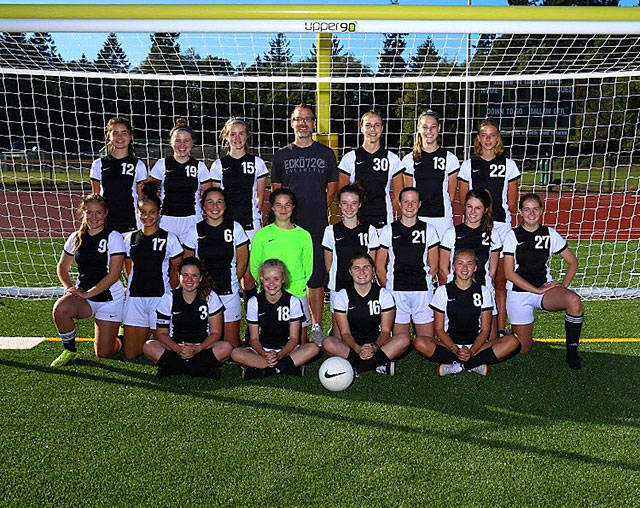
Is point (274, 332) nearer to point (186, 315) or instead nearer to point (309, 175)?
point (186, 315)

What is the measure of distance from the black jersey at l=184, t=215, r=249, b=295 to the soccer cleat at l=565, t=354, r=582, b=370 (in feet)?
8.26

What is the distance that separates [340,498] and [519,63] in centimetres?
488

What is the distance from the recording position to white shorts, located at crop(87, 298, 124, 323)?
449cm

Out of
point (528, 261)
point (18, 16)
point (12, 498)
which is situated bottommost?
point (12, 498)

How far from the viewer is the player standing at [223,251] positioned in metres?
4.45

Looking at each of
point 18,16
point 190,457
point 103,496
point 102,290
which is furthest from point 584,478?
point 18,16

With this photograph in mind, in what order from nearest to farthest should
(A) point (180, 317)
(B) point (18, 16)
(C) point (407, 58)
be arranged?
(B) point (18, 16) → (A) point (180, 317) → (C) point (407, 58)

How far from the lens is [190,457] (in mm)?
2939

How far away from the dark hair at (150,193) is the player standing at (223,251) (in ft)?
1.15

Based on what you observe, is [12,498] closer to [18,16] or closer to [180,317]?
[180,317]

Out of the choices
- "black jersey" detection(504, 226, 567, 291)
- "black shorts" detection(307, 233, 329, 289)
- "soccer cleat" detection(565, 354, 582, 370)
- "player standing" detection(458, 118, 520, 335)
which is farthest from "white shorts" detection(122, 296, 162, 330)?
"soccer cleat" detection(565, 354, 582, 370)

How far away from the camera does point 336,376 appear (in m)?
3.74

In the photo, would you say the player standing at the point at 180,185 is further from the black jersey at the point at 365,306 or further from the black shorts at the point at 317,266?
the black jersey at the point at 365,306

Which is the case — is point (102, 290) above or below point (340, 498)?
above
